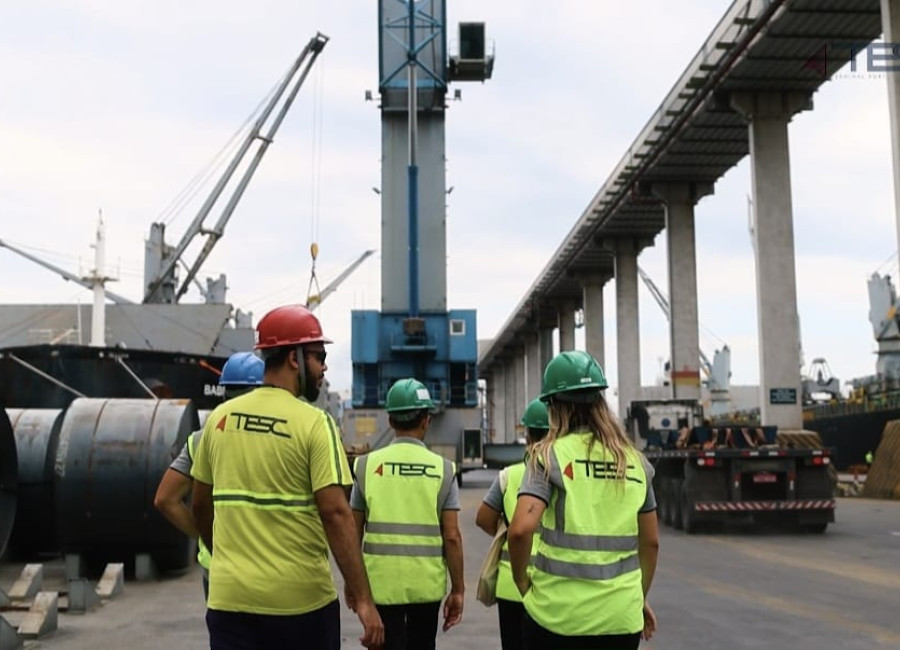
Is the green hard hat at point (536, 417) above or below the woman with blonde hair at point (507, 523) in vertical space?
above

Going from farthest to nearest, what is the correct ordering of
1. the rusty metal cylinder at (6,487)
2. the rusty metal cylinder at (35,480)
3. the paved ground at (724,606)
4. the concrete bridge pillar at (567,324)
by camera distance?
the concrete bridge pillar at (567,324) < the rusty metal cylinder at (35,480) < the rusty metal cylinder at (6,487) < the paved ground at (724,606)

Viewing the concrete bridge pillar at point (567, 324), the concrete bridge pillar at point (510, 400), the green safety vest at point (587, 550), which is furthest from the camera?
the concrete bridge pillar at point (510, 400)

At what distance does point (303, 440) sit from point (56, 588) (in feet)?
29.1

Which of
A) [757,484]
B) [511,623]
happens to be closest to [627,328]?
[757,484]

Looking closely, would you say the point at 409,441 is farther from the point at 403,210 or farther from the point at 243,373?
the point at 403,210

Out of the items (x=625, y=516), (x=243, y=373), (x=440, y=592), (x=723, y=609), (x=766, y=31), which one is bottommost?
(x=723, y=609)

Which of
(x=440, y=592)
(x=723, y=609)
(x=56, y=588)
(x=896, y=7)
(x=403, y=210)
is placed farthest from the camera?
(x=403, y=210)

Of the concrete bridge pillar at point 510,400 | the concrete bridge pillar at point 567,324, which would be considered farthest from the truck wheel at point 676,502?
the concrete bridge pillar at point 510,400

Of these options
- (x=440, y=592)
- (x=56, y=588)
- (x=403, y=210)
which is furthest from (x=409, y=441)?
(x=403, y=210)

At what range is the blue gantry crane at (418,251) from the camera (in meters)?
33.8

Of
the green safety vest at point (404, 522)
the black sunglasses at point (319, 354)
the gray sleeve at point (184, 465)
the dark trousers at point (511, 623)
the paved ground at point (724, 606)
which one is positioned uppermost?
the black sunglasses at point (319, 354)

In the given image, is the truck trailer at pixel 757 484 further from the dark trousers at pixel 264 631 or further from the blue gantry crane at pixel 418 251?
the blue gantry crane at pixel 418 251

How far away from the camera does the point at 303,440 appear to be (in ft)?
11.5

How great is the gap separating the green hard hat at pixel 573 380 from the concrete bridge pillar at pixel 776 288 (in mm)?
28125
